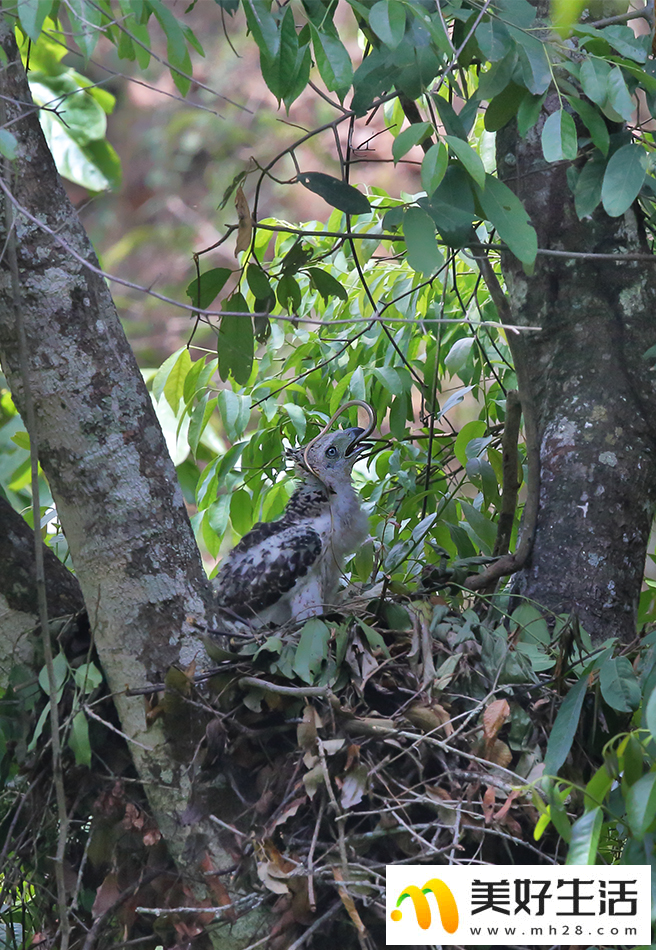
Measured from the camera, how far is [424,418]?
3.40 m

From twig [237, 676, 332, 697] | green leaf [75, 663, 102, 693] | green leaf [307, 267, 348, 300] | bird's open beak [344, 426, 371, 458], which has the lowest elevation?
twig [237, 676, 332, 697]

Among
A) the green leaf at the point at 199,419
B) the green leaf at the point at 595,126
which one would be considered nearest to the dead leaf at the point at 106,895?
the green leaf at the point at 199,419

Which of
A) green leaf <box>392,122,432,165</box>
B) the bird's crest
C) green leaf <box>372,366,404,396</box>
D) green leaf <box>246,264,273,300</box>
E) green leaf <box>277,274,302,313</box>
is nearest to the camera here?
green leaf <box>392,122,432,165</box>

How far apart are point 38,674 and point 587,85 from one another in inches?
68.9

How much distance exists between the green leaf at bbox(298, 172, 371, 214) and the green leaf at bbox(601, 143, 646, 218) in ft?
1.97

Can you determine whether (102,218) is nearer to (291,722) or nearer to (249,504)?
(249,504)

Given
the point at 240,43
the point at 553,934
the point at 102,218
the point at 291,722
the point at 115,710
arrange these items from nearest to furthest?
1. the point at 553,934
2. the point at 291,722
3. the point at 115,710
4. the point at 240,43
5. the point at 102,218

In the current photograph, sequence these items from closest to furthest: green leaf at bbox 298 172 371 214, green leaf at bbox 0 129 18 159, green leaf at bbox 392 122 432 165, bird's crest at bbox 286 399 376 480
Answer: green leaf at bbox 0 129 18 159
green leaf at bbox 392 122 432 165
green leaf at bbox 298 172 371 214
bird's crest at bbox 286 399 376 480

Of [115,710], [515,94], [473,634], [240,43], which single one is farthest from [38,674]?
[240,43]

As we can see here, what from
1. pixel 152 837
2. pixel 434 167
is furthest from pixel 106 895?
pixel 434 167

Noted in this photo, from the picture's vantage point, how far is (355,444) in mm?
3328

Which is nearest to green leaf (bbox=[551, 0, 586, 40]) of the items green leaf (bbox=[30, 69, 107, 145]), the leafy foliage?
the leafy foliage

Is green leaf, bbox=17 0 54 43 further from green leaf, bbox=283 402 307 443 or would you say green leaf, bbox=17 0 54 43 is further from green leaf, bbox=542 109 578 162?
green leaf, bbox=283 402 307 443

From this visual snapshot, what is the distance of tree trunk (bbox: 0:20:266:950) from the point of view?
2.01 meters
